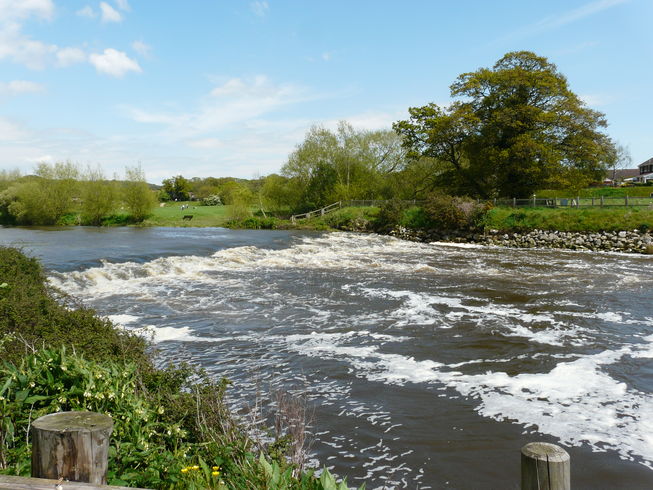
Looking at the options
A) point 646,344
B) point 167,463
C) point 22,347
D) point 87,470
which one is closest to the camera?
point 87,470

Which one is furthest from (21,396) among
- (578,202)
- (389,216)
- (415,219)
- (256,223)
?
(256,223)

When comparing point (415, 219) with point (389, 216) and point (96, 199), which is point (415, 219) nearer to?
point (389, 216)

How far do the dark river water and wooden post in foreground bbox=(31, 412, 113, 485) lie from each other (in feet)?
9.82

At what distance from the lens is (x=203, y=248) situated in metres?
27.7

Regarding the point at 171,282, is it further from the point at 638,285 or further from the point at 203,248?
the point at 638,285

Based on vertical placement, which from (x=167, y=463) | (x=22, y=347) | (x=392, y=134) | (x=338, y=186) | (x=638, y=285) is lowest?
(x=638, y=285)

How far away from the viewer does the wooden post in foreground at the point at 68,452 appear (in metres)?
2.70

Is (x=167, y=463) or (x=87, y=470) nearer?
(x=87, y=470)

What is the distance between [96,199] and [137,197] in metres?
4.09

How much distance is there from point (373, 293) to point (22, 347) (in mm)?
11025

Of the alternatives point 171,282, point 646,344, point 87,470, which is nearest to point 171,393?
point 87,470

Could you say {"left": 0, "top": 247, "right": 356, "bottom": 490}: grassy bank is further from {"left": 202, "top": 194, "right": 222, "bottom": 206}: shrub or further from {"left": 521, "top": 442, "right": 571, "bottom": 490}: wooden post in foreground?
{"left": 202, "top": 194, "right": 222, "bottom": 206}: shrub

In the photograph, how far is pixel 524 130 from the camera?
3947 cm

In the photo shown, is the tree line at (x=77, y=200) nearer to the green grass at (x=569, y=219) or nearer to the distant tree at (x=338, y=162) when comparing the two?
the distant tree at (x=338, y=162)
